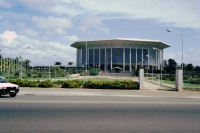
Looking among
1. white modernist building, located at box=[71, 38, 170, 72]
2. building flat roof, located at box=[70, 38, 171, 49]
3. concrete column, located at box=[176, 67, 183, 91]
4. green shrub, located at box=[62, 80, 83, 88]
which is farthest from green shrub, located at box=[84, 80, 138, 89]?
white modernist building, located at box=[71, 38, 170, 72]

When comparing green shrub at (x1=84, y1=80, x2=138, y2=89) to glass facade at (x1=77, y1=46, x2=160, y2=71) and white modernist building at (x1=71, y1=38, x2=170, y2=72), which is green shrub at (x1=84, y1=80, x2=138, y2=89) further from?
glass facade at (x1=77, y1=46, x2=160, y2=71)

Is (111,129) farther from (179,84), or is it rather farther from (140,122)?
(179,84)

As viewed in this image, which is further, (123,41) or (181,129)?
(123,41)

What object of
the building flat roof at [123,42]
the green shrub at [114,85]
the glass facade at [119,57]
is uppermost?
the building flat roof at [123,42]

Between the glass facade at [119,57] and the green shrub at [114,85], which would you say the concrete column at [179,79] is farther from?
the glass facade at [119,57]

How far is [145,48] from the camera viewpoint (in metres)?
112

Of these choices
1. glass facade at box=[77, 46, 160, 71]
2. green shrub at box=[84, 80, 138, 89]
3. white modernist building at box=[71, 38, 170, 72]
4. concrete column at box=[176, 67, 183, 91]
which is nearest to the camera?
concrete column at box=[176, 67, 183, 91]

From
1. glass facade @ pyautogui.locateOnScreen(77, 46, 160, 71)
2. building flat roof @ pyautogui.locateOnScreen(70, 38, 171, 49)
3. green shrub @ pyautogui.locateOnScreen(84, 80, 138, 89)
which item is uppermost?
building flat roof @ pyautogui.locateOnScreen(70, 38, 171, 49)

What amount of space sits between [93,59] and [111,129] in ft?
350

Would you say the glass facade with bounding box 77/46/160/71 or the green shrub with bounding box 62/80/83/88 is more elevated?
the glass facade with bounding box 77/46/160/71

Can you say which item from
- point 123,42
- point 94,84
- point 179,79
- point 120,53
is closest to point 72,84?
point 94,84

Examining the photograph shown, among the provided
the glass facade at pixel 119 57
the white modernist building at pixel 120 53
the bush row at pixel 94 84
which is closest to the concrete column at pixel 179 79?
the bush row at pixel 94 84

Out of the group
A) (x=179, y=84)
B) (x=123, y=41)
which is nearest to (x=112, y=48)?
(x=123, y=41)

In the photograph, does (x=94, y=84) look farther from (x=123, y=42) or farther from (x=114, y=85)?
(x=123, y=42)
